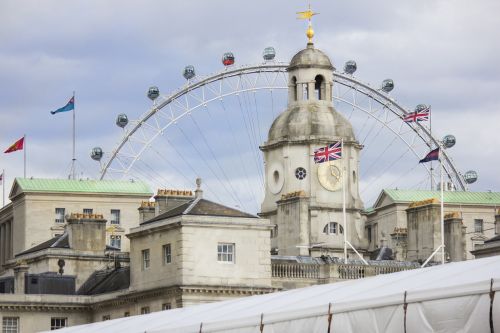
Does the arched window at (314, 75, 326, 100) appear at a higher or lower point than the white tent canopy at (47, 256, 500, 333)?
higher

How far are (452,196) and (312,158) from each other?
1948 inches

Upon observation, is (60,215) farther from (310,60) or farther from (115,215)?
(310,60)

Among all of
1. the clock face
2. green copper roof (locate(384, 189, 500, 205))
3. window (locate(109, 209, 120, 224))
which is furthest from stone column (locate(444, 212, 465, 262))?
window (locate(109, 209, 120, 224))

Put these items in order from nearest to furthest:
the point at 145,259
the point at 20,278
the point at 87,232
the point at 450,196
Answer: the point at 145,259 → the point at 20,278 → the point at 87,232 → the point at 450,196

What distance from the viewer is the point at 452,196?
19100 cm

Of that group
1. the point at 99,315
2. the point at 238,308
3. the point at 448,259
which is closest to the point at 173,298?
the point at 99,315

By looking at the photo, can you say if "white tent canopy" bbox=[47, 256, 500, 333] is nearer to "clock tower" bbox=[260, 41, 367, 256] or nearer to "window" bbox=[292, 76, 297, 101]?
"clock tower" bbox=[260, 41, 367, 256]

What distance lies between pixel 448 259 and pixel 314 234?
519 inches

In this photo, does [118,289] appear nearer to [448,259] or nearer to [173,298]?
[173,298]

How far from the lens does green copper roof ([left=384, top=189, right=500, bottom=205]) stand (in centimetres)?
18762

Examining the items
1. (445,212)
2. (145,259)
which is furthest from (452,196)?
(145,259)

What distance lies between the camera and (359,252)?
142125mm

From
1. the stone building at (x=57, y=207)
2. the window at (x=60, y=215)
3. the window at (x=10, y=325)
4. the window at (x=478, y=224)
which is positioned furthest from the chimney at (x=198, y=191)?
the window at (x=478, y=224)

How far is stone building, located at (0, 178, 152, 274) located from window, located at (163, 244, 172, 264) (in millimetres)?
59670
